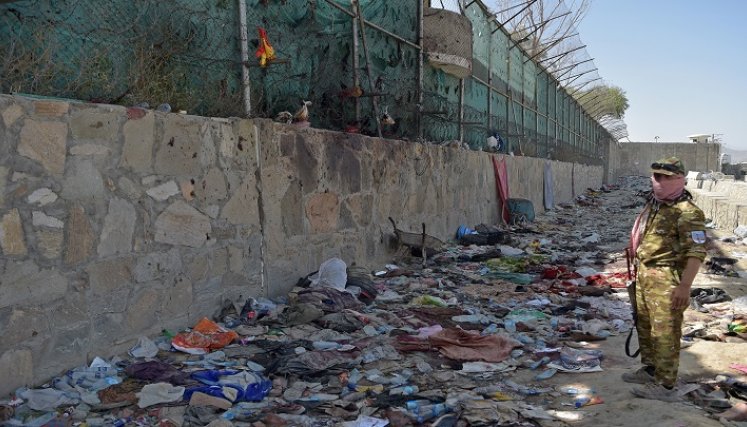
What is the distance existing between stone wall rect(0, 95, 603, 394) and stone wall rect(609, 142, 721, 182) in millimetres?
46085

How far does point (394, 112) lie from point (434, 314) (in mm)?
4092

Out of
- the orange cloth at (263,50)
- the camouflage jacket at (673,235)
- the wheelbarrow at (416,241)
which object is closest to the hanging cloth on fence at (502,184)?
the wheelbarrow at (416,241)

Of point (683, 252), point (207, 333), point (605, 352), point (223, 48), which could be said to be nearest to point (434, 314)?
point (605, 352)

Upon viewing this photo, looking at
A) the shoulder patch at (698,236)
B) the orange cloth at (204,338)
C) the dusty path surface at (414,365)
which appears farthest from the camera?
the orange cloth at (204,338)

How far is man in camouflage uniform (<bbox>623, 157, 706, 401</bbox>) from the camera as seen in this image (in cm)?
343

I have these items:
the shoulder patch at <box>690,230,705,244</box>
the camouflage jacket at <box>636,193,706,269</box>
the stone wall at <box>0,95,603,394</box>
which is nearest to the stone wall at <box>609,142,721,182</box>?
the stone wall at <box>0,95,603,394</box>

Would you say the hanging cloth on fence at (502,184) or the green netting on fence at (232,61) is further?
the hanging cloth on fence at (502,184)

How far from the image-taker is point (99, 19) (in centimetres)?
422

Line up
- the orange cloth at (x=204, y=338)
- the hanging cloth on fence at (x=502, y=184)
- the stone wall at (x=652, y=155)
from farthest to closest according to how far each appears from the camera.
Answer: the stone wall at (x=652, y=155) < the hanging cloth on fence at (x=502, y=184) < the orange cloth at (x=204, y=338)

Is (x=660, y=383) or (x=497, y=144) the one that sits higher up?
(x=497, y=144)

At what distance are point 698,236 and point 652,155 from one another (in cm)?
5833

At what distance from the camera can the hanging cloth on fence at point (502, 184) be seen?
41.7 ft

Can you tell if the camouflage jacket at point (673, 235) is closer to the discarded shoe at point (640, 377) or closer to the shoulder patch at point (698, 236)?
the shoulder patch at point (698, 236)

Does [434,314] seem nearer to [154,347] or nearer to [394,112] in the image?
[154,347]
